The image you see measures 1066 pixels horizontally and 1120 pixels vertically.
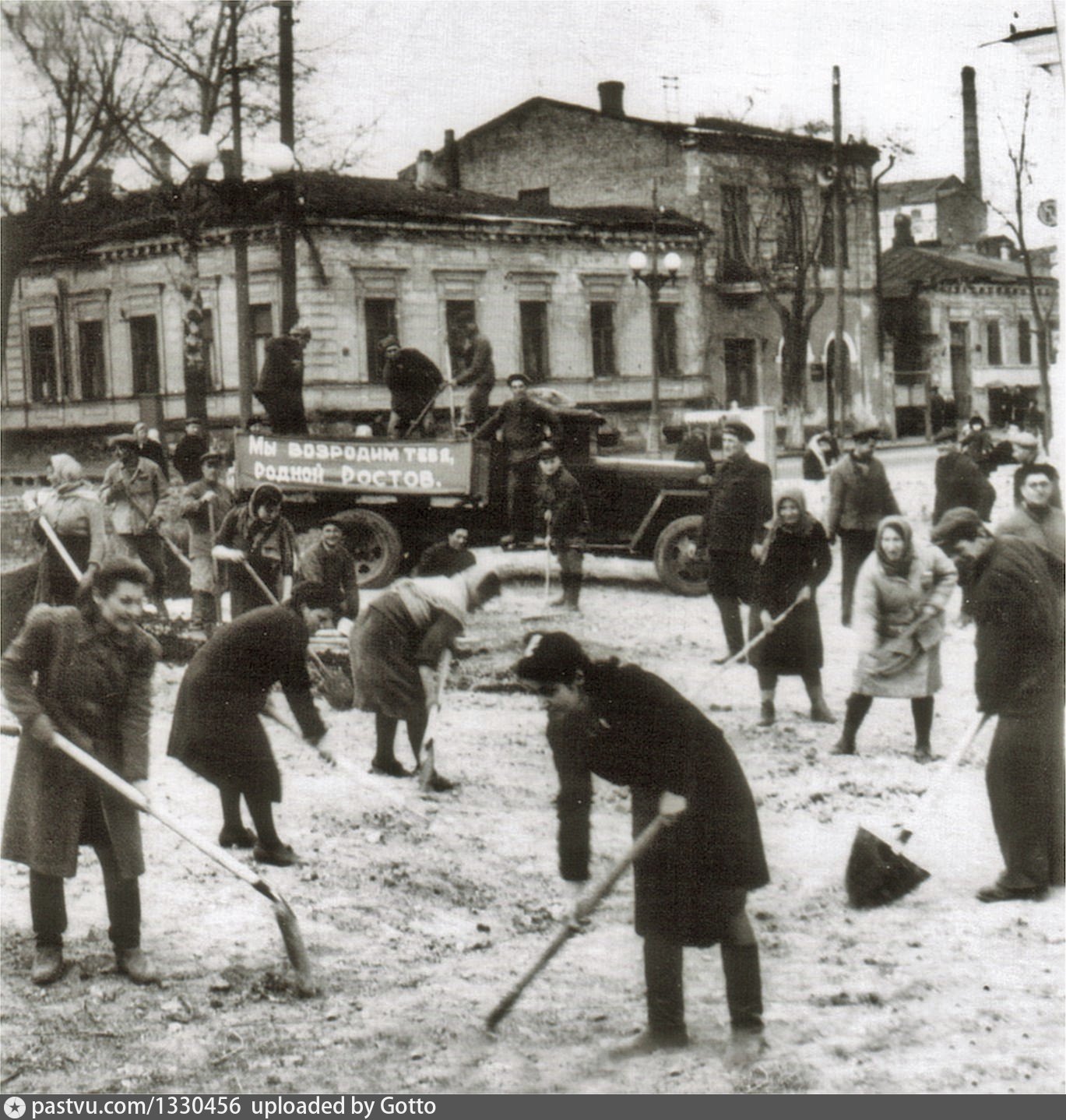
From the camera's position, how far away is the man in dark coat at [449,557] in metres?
6.20

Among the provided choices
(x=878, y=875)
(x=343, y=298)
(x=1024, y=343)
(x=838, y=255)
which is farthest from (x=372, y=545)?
(x=1024, y=343)

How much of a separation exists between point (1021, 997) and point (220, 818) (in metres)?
3.02

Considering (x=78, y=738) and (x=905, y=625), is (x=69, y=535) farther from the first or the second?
(x=905, y=625)

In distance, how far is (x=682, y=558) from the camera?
329 inches

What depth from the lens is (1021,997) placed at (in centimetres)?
418

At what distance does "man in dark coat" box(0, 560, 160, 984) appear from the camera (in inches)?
163

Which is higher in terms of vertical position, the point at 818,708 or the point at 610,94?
the point at 610,94

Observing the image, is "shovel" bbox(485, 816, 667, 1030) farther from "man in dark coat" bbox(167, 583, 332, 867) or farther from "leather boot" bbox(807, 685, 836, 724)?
"leather boot" bbox(807, 685, 836, 724)

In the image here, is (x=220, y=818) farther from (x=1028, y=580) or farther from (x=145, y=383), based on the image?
(x=1028, y=580)

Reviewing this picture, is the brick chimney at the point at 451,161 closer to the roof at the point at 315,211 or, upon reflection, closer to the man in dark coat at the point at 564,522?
the roof at the point at 315,211

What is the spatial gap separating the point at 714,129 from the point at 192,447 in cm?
251

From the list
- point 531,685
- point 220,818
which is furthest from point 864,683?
point 531,685

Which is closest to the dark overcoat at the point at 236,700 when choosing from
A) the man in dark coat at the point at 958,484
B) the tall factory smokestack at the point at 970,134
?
the tall factory smokestack at the point at 970,134

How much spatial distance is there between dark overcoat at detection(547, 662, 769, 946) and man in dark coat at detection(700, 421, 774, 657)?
3.60m
